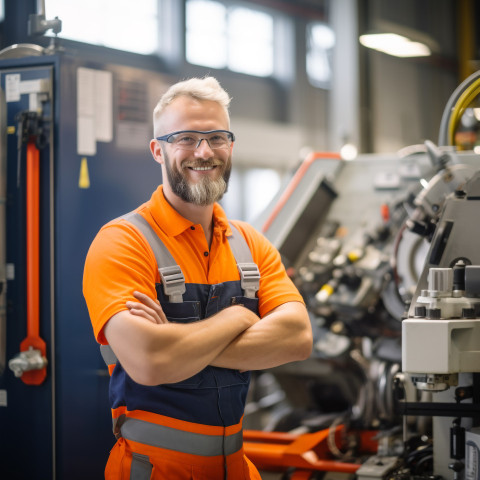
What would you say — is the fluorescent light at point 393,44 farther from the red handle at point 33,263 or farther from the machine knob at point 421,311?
the machine knob at point 421,311

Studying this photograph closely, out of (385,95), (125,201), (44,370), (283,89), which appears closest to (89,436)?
(44,370)

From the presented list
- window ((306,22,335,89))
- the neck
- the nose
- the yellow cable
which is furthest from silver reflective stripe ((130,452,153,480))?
window ((306,22,335,89))

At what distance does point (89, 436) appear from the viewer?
277 cm

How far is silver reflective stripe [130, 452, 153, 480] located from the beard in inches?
28.7

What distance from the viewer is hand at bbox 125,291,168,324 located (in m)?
1.92

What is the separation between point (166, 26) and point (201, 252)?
780 cm

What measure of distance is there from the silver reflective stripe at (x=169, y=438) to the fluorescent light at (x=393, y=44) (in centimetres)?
768

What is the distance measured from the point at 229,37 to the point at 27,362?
29.2ft

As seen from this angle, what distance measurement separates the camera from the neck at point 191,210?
2213 millimetres

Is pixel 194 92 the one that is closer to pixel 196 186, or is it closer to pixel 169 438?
pixel 196 186

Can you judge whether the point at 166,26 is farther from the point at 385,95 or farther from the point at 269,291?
the point at 269,291

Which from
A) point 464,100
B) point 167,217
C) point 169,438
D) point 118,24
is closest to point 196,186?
point 167,217

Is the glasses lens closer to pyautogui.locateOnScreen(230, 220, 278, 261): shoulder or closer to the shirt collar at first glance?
the shirt collar

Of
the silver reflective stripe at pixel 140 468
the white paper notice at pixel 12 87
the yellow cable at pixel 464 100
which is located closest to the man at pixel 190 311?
the silver reflective stripe at pixel 140 468
